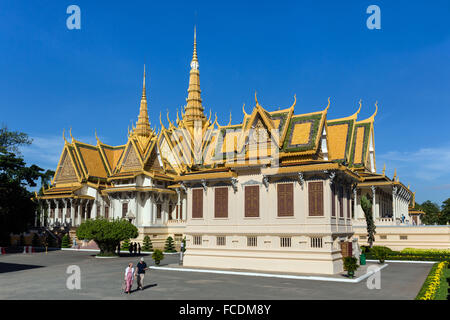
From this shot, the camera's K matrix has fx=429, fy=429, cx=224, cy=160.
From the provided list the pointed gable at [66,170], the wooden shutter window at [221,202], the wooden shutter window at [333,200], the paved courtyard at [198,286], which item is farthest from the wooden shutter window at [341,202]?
the pointed gable at [66,170]

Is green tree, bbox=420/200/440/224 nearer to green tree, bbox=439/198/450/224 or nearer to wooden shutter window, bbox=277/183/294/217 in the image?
green tree, bbox=439/198/450/224

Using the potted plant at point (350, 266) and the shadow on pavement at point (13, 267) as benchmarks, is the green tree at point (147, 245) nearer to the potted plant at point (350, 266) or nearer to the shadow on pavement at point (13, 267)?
the shadow on pavement at point (13, 267)

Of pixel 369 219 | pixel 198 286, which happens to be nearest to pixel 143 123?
pixel 369 219

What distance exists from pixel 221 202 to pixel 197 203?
1880 millimetres

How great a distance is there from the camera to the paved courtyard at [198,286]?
17.0m

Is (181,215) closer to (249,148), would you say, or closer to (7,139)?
(7,139)

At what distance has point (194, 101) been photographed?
65.2 metres

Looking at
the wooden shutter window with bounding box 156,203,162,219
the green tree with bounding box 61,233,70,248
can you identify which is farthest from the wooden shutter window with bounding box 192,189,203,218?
the green tree with bounding box 61,233,70,248

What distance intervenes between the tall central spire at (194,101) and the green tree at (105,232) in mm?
28913

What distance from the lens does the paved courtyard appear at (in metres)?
17.0

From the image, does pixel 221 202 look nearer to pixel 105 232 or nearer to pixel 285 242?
pixel 285 242

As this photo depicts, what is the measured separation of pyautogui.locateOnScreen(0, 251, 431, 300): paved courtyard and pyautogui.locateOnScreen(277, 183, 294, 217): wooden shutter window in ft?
14.9

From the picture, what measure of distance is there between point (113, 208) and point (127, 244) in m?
9.40
